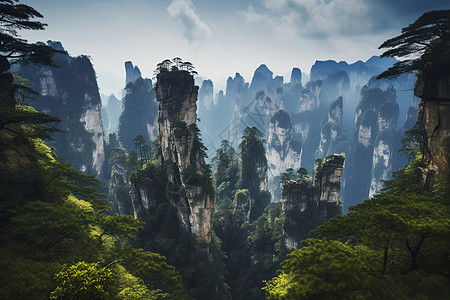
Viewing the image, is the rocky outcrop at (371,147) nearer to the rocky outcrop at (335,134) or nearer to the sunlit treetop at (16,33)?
the rocky outcrop at (335,134)

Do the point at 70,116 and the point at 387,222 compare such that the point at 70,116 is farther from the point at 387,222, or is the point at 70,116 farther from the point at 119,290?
the point at 387,222

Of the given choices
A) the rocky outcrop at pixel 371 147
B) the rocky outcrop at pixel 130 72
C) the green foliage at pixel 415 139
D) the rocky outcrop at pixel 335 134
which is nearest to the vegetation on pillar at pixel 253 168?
the green foliage at pixel 415 139

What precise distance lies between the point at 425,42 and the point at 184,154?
76.0 ft

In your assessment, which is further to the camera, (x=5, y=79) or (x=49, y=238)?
(x=5, y=79)

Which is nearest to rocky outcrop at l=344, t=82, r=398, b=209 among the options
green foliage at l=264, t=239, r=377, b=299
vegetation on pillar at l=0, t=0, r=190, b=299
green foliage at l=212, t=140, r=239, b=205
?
green foliage at l=212, t=140, r=239, b=205

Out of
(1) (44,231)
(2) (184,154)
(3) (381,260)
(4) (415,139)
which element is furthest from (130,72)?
(3) (381,260)

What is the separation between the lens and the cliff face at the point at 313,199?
3019 centimetres

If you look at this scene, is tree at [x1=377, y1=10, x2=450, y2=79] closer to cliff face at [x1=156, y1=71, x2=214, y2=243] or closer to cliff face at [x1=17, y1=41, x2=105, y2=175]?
cliff face at [x1=156, y1=71, x2=214, y2=243]

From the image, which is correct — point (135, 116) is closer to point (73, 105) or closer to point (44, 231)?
point (73, 105)

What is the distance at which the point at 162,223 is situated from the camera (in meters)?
28.1

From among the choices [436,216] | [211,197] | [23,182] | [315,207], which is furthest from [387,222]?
[315,207]

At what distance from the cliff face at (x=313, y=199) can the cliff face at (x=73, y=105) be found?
5562cm

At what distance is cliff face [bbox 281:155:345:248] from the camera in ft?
99.0

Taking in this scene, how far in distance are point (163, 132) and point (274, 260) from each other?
23509 millimetres
